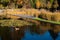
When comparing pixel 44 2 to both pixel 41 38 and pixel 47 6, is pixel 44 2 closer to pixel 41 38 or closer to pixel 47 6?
pixel 47 6

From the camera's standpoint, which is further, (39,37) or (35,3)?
(35,3)

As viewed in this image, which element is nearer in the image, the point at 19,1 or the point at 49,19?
the point at 49,19

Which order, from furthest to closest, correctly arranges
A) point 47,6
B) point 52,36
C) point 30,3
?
1. point 30,3
2. point 47,6
3. point 52,36

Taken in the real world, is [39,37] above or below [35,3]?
below

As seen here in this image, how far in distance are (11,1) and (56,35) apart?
42208 millimetres

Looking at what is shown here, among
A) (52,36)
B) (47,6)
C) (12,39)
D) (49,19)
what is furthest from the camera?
(47,6)

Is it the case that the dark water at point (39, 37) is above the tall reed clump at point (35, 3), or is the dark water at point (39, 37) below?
below

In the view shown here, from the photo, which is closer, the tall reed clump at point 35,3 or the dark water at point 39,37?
the dark water at point 39,37

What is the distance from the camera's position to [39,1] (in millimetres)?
56156

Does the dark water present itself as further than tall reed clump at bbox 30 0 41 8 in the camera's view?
No

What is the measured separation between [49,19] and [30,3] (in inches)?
1049

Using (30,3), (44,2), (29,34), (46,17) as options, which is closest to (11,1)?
(30,3)

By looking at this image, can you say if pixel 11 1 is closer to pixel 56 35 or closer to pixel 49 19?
pixel 49 19

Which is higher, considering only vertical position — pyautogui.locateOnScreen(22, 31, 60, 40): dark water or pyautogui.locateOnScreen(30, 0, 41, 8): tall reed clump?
pyautogui.locateOnScreen(30, 0, 41, 8): tall reed clump
